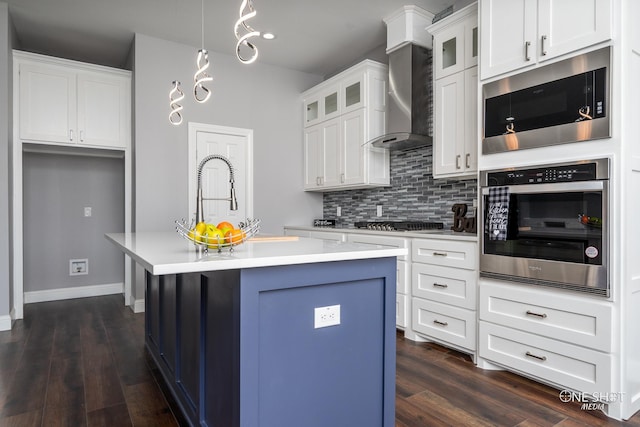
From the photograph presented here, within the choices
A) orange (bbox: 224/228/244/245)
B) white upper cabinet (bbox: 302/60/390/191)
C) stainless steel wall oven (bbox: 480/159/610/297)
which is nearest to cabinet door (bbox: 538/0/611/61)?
stainless steel wall oven (bbox: 480/159/610/297)

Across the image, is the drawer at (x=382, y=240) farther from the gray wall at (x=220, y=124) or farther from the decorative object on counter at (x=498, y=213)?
the gray wall at (x=220, y=124)

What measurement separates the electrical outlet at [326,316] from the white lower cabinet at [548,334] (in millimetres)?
1461

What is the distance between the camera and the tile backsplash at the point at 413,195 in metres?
3.60

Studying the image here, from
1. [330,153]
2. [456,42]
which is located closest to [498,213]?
[456,42]

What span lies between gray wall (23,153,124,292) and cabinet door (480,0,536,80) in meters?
4.45

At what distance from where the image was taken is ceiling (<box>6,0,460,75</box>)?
3574 mm

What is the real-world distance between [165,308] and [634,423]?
259 centimetres

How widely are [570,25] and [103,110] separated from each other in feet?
14.0

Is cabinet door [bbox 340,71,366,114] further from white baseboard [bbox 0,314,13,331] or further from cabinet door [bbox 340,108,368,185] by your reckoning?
white baseboard [bbox 0,314,13,331]

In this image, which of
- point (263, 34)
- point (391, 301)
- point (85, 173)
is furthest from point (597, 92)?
point (85, 173)

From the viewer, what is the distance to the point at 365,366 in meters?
1.68

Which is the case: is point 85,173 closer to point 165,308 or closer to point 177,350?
point 165,308

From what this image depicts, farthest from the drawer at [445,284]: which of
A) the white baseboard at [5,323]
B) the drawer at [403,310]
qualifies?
the white baseboard at [5,323]

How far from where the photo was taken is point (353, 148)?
4.30 m
